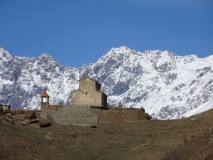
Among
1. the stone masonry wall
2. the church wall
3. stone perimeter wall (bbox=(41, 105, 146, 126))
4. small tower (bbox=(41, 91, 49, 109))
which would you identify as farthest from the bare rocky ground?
the church wall

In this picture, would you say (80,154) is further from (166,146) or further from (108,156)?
(166,146)

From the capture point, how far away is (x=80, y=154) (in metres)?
81.6

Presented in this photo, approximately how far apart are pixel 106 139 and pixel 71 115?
1044 centimetres

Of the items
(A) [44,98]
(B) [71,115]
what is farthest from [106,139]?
(A) [44,98]

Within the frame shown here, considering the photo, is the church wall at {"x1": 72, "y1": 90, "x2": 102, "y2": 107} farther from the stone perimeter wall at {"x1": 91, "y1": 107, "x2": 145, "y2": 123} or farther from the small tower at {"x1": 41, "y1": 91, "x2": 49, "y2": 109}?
the stone perimeter wall at {"x1": 91, "y1": 107, "x2": 145, "y2": 123}

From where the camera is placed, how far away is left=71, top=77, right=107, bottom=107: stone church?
367 feet

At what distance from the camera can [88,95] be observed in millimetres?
113062

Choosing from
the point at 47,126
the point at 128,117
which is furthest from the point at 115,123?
the point at 47,126

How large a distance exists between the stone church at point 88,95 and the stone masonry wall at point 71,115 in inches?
550

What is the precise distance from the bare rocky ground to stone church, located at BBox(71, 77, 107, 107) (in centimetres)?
1518

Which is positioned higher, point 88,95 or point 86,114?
point 88,95

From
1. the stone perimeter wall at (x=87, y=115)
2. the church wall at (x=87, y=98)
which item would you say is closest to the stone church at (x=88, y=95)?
the church wall at (x=87, y=98)

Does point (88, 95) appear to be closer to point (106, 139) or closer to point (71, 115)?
point (71, 115)

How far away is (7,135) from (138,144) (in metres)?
16.9
